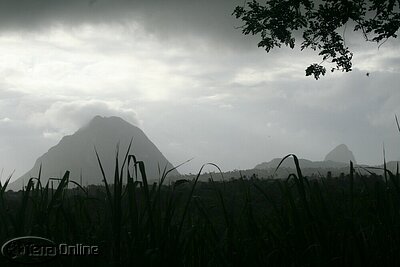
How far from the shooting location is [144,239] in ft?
8.07

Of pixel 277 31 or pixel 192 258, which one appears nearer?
pixel 192 258

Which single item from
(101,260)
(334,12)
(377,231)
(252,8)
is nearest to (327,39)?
(334,12)

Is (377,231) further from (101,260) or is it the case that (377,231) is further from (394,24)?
(394,24)

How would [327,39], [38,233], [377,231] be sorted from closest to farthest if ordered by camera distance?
[38,233]
[377,231]
[327,39]

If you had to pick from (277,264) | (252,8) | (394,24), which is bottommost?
(277,264)

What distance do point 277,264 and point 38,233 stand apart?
1501 millimetres

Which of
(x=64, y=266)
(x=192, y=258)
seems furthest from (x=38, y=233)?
(x=192, y=258)

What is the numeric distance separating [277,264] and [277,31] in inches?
422

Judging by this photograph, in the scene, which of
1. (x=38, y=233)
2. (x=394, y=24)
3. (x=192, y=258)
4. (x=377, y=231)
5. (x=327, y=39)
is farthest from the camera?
(x=327, y=39)

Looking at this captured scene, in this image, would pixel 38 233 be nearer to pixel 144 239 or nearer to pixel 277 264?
pixel 144 239

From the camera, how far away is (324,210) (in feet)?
9.46

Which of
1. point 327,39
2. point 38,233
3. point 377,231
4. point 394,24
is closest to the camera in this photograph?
point 38,233

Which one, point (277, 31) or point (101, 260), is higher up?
point (277, 31)

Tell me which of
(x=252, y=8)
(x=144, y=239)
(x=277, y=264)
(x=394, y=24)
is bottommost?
Answer: (x=277, y=264)
